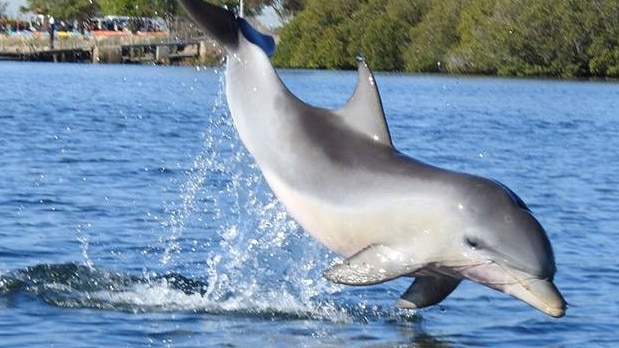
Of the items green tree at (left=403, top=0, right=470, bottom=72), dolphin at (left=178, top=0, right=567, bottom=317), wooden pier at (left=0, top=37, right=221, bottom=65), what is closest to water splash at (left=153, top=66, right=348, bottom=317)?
dolphin at (left=178, top=0, right=567, bottom=317)

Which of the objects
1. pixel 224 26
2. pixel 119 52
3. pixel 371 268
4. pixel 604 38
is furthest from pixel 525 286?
pixel 119 52

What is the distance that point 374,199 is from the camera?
997cm

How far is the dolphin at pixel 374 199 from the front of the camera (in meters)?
9.55

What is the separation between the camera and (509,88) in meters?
72.1

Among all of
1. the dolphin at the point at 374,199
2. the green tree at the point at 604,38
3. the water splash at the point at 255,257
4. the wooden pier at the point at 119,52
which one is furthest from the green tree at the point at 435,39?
the dolphin at the point at 374,199

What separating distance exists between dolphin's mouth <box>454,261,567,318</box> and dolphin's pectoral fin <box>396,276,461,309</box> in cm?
42

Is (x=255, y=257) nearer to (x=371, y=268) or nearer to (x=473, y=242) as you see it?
(x=371, y=268)

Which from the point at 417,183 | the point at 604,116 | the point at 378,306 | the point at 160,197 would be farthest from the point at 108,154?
the point at 604,116

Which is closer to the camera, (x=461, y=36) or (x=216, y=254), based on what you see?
(x=216, y=254)

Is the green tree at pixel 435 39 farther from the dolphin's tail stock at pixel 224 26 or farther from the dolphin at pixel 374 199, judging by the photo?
the dolphin at pixel 374 199

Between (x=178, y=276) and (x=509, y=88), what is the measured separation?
194 feet

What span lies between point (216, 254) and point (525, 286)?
6.82 metres

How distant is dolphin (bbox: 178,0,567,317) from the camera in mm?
9555

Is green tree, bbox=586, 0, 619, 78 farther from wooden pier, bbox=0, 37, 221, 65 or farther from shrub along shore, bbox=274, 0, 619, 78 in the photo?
wooden pier, bbox=0, 37, 221, 65
